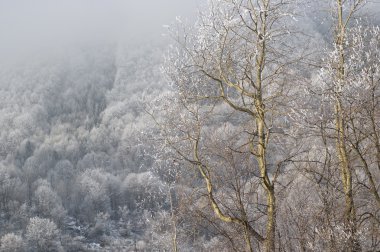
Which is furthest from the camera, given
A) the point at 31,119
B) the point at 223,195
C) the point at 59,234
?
the point at 31,119

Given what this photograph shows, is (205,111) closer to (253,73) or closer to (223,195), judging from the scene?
(253,73)

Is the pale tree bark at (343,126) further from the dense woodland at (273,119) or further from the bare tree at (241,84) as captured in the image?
the bare tree at (241,84)

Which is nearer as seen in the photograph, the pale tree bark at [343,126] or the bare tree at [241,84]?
the bare tree at [241,84]

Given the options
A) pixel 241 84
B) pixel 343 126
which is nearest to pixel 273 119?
pixel 241 84

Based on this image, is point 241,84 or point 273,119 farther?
point 273,119

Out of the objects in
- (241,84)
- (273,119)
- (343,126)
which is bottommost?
(343,126)

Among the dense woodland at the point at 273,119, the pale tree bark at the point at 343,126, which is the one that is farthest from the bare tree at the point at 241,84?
the pale tree bark at the point at 343,126

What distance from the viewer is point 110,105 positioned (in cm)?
15425

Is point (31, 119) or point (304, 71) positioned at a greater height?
point (31, 119)

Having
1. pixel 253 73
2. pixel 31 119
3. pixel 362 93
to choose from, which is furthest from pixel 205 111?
pixel 31 119

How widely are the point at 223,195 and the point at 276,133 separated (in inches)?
81.6

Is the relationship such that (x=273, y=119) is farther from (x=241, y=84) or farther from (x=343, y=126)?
(x=343, y=126)

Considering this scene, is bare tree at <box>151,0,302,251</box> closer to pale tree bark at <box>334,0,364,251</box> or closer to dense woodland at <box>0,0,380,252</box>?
dense woodland at <box>0,0,380,252</box>

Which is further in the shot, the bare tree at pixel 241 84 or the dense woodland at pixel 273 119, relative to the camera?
the dense woodland at pixel 273 119
